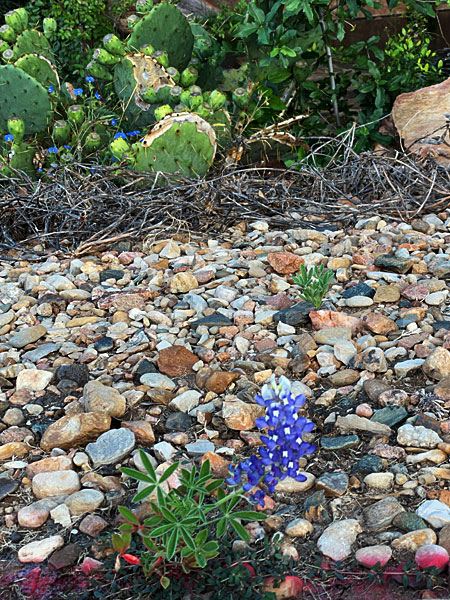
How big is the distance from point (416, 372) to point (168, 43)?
2.98 meters

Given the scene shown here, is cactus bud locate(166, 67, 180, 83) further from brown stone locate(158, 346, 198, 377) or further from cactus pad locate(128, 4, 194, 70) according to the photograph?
brown stone locate(158, 346, 198, 377)

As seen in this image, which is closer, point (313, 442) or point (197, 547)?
Answer: point (197, 547)

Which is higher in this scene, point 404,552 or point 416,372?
point 404,552

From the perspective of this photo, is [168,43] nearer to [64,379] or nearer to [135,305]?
[135,305]

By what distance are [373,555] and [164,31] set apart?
3555 millimetres

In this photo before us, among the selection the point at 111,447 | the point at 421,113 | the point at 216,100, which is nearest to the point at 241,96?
Result: the point at 216,100

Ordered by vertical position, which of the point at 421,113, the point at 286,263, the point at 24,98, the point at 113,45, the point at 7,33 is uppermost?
the point at 7,33

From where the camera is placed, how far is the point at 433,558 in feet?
4.32

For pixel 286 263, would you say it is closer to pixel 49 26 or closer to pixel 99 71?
pixel 99 71

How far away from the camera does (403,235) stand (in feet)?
9.52

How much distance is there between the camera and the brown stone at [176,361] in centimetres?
205

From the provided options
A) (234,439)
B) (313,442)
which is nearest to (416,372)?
(313,442)

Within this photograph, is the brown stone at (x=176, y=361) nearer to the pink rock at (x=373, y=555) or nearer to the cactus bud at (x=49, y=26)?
the pink rock at (x=373, y=555)

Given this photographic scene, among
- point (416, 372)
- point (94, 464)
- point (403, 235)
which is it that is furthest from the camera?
point (403, 235)
